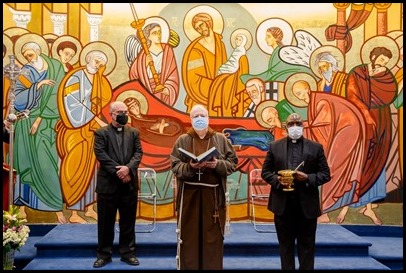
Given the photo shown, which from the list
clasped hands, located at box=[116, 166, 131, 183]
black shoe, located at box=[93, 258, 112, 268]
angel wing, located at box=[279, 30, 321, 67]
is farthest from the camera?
angel wing, located at box=[279, 30, 321, 67]

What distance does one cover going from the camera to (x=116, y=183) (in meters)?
5.10

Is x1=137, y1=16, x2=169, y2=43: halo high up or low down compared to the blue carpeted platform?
up

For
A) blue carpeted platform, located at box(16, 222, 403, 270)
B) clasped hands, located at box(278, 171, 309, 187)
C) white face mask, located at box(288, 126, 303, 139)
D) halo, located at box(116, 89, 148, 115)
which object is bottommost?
blue carpeted platform, located at box(16, 222, 403, 270)

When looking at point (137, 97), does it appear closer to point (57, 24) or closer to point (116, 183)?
point (57, 24)

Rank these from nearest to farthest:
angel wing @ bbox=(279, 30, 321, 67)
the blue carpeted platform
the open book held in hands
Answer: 1. the open book held in hands
2. the blue carpeted platform
3. angel wing @ bbox=(279, 30, 321, 67)

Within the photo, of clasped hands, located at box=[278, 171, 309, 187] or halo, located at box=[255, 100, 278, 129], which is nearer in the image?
clasped hands, located at box=[278, 171, 309, 187]

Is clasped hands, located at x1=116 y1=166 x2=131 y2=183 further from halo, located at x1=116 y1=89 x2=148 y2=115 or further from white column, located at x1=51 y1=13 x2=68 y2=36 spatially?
white column, located at x1=51 y1=13 x2=68 y2=36

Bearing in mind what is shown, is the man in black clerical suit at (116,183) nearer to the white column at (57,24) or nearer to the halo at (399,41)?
the white column at (57,24)

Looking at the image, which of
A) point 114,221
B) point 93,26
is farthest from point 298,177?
point 93,26

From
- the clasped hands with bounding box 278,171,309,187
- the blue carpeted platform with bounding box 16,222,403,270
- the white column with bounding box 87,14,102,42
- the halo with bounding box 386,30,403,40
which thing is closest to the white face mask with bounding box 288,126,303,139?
the clasped hands with bounding box 278,171,309,187

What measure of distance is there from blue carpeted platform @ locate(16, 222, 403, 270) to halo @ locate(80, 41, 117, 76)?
2.55 metres

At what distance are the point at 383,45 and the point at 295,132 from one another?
349cm

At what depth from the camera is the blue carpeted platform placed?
17.5 ft

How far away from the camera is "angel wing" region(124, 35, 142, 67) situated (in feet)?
23.4
